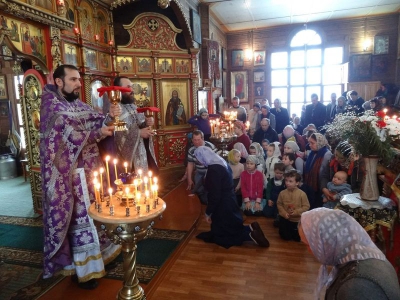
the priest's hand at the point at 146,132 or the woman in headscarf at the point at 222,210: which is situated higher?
the priest's hand at the point at 146,132

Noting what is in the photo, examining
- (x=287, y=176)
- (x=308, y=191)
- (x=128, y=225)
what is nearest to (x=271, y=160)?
(x=308, y=191)

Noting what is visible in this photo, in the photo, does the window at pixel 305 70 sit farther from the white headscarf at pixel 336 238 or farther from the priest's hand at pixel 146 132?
the white headscarf at pixel 336 238

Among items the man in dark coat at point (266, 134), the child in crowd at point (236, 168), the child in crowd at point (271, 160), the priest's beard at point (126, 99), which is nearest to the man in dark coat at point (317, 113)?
the man in dark coat at point (266, 134)

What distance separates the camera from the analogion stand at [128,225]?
2.05 metres

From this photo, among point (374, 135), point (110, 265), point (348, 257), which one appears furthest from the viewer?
point (110, 265)

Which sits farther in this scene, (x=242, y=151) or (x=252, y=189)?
(x=242, y=151)

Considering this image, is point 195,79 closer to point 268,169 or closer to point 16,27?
point 268,169

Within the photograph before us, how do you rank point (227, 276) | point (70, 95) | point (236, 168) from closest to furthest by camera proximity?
point (70, 95), point (227, 276), point (236, 168)

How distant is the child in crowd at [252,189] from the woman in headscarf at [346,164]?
41.5 inches

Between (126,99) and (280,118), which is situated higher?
(126,99)

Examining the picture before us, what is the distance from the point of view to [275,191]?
4602mm

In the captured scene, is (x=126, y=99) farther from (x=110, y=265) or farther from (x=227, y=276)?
(x=227, y=276)

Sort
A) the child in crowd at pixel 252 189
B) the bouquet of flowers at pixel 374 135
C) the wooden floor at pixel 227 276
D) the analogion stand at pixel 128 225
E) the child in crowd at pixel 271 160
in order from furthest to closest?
1. the child in crowd at pixel 271 160
2. the child in crowd at pixel 252 189
3. the wooden floor at pixel 227 276
4. the bouquet of flowers at pixel 374 135
5. the analogion stand at pixel 128 225

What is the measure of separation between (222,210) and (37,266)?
2.20 metres
